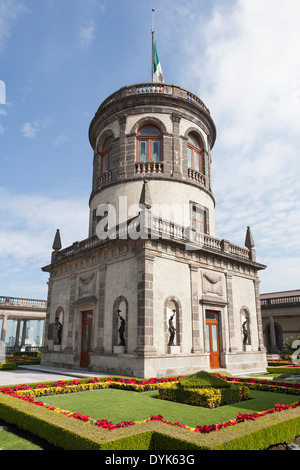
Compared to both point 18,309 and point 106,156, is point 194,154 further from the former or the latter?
point 18,309

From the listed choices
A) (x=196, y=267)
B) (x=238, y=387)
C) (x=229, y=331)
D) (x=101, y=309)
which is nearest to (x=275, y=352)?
(x=229, y=331)

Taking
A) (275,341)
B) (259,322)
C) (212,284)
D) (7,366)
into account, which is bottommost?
(7,366)

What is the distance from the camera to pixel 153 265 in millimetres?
17828

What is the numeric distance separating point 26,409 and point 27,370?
16.0 meters

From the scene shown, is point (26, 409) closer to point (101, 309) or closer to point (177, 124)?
point (101, 309)

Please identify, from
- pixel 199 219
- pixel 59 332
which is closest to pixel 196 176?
pixel 199 219

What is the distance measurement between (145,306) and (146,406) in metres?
6.16

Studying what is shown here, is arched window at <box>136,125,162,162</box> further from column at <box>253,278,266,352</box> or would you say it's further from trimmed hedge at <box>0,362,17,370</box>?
trimmed hedge at <box>0,362,17,370</box>

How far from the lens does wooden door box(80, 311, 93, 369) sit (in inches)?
850

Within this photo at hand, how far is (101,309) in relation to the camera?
20.0 meters

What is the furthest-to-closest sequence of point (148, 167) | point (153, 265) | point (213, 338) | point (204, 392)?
1. point (148, 167)
2. point (213, 338)
3. point (153, 265)
4. point (204, 392)

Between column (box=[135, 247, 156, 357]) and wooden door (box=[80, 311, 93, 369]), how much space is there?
6072 mm

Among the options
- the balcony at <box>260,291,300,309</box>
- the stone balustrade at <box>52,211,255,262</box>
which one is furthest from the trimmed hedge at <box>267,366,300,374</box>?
the balcony at <box>260,291,300,309</box>

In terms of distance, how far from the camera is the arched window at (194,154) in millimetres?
24797
